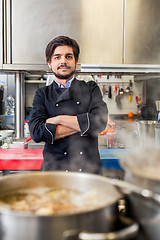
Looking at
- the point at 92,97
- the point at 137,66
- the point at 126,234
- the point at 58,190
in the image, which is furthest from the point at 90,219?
the point at 137,66

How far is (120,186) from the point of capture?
682 mm

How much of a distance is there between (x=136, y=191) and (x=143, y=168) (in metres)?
0.12

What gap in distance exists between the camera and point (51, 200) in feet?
2.47

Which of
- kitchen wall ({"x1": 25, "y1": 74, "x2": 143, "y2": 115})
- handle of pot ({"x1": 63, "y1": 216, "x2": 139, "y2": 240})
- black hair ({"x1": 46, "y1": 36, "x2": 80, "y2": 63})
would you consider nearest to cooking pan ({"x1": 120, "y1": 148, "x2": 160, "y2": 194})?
handle of pot ({"x1": 63, "y1": 216, "x2": 139, "y2": 240})

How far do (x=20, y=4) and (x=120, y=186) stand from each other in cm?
292

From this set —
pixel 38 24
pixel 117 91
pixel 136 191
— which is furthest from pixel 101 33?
pixel 136 191

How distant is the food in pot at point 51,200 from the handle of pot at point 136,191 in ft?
0.25

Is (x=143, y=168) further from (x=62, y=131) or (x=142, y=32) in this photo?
(x=142, y=32)

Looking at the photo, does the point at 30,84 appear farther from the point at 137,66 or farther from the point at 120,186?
the point at 120,186

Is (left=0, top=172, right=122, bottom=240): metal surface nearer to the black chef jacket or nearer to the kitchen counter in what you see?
the black chef jacket

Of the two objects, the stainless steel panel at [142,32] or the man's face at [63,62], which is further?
the stainless steel panel at [142,32]

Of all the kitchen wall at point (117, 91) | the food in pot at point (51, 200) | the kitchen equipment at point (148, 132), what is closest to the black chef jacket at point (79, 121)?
the kitchen equipment at point (148, 132)

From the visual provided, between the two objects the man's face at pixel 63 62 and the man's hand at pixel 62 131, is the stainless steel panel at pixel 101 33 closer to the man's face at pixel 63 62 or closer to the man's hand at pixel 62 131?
the man's face at pixel 63 62

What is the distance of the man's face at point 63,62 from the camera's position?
6.88 ft
